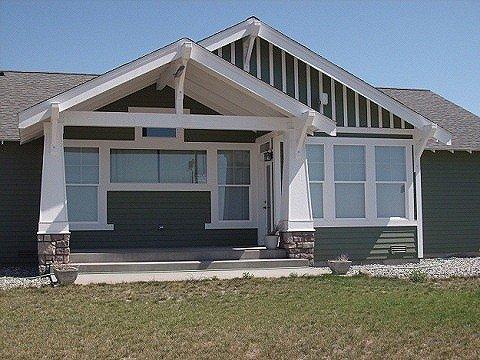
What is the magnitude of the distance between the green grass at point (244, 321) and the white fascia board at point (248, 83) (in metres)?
4.01

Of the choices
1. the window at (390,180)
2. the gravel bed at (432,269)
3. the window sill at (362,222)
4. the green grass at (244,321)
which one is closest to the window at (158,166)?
the window sill at (362,222)

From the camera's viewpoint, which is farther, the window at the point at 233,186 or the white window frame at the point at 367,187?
the window at the point at 233,186

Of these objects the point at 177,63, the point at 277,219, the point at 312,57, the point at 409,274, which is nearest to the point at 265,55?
the point at 312,57

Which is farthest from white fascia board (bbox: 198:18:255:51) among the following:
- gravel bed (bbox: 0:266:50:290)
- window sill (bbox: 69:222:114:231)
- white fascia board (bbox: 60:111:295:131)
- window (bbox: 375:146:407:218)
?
gravel bed (bbox: 0:266:50:290)

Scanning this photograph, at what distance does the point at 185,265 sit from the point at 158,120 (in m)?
2.92

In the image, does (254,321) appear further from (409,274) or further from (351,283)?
(409,274)

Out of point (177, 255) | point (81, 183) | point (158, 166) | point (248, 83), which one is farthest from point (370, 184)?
point (81, 183)

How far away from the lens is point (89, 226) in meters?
16.5

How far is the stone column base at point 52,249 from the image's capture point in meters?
13.7

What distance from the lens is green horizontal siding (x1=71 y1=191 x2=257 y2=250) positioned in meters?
16.7

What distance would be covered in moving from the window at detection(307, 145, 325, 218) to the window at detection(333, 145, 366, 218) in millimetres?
368

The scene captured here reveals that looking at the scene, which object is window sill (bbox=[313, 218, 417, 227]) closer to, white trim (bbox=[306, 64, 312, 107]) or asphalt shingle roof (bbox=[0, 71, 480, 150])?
asphalt shingle roof (bbox=[0, 71, 480, 150])

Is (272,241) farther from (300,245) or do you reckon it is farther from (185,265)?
(185,265)

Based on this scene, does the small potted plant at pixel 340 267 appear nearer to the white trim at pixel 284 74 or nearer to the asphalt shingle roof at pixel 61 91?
the white trim at pixel 284 74
